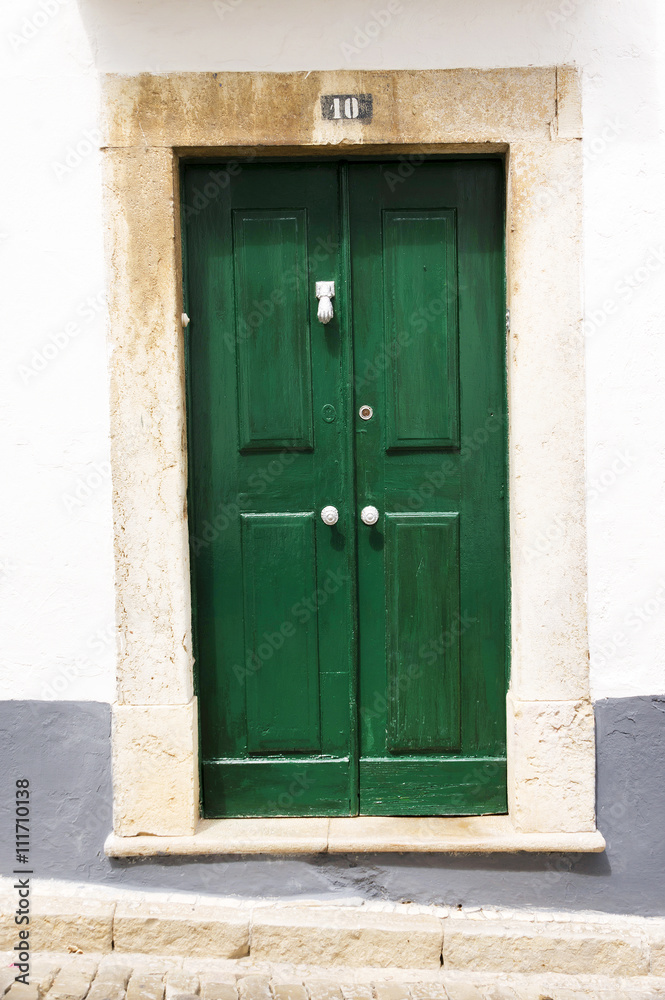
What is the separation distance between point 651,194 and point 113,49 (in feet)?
6.49

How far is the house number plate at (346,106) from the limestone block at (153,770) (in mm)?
2200

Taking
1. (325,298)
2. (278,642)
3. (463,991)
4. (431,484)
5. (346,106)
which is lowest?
(463,991)

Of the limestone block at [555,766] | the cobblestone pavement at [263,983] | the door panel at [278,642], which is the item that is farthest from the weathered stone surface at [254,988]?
the limestone block at [555,766]

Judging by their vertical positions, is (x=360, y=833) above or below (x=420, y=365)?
below

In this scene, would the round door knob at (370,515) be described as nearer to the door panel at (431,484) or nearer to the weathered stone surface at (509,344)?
the door panel at (431,484)

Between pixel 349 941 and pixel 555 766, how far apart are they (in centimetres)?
96

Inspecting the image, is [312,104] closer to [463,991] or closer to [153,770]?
[153,770]

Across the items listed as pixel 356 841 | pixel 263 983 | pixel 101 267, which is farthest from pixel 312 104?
pixel 263 983

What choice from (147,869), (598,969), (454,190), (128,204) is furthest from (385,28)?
(598,969)

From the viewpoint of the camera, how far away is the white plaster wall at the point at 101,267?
2.85 m

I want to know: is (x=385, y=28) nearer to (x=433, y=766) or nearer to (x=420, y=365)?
(x=420, y=365)

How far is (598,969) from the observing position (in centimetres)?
282

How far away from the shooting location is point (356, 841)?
292cm

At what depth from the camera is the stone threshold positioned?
2895 millimetres
